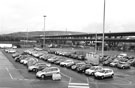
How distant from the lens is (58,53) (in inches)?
2184

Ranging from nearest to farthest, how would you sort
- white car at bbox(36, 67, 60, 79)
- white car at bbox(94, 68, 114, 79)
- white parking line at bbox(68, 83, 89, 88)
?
white parking line at bbox(68, 83, 89, 88) < white car at bbox(36, 67, 60, 79) < white car at bbox(94, 68, 114, 79)

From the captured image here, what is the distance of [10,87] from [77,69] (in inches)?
525

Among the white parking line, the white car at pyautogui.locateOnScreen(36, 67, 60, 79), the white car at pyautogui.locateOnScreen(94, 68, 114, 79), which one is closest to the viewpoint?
the white parking line

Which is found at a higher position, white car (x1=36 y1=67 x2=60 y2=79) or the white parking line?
white car (x1=36 y1=67 x2=60 y2=79)

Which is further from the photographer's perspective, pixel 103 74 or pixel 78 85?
pixel 103 74

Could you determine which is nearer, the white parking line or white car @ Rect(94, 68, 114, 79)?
the white parking line

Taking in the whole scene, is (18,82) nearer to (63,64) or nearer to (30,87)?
(30,87)

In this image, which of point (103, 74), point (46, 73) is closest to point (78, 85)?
point (46, 73)

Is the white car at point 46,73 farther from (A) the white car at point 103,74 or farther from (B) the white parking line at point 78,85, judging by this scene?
(A) the white car at point 103,74

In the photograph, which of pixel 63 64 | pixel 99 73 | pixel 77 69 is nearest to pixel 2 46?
pixel 63 64

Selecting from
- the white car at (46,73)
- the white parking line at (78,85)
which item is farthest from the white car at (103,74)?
the white car at (46,73)

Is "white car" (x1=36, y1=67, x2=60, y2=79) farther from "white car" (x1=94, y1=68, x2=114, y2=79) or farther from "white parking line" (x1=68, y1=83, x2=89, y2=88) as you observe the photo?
"white car" (x1=94, y1=68, x2=114, y2=79)

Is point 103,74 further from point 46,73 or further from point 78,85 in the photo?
point 46,73

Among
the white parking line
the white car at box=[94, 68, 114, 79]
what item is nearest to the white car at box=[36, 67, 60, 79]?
the white parking line
